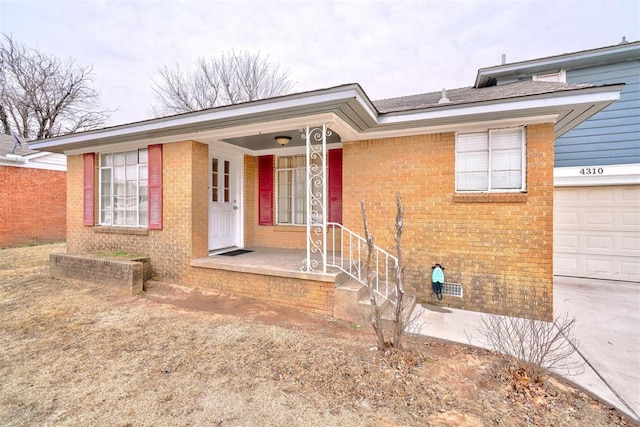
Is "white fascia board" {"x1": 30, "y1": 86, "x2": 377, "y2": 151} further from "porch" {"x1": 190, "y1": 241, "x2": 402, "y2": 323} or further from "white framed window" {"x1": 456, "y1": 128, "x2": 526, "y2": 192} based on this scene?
"porch" {"x1": 190, "y1": 241, "x2": 402, "y2": 323}

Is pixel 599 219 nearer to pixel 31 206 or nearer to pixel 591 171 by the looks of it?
pixel 591 171

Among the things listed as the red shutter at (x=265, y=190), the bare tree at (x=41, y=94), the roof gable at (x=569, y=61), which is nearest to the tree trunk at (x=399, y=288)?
the red shutter at (x=265, y=190)

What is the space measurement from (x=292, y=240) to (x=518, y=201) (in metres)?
4.59

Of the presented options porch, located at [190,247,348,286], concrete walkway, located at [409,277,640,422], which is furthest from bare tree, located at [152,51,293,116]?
concrete walkway, located at [409,277,640,422]

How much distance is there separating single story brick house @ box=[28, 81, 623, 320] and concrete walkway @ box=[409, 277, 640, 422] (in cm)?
66

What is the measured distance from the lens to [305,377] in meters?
2.72

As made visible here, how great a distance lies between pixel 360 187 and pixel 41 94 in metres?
24.3

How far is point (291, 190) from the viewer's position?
695 centimetres

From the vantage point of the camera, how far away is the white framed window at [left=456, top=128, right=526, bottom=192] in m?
4.41

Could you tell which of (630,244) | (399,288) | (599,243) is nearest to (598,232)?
(599,243)

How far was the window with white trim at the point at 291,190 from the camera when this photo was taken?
6836 millimetres

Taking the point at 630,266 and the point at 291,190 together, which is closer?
the point at 630,266

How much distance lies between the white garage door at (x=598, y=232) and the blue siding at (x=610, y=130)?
0.86 m

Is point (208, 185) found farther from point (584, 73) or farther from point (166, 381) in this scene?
point (584, 73)
